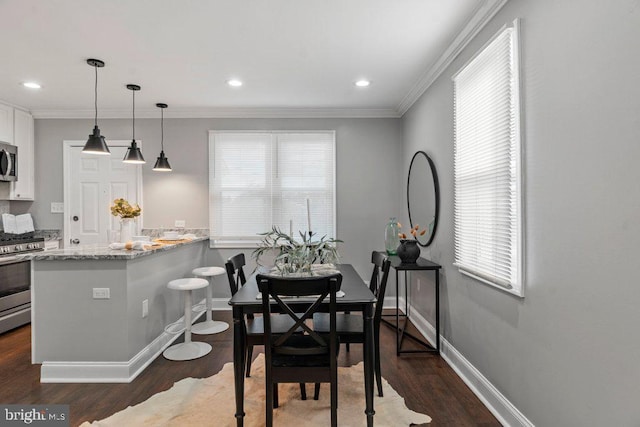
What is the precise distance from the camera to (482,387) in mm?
2443

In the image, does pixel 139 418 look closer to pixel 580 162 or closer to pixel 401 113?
pixel 580 162

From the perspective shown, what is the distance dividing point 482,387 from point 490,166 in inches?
59.1

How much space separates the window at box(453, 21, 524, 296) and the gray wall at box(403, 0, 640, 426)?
0.31ft

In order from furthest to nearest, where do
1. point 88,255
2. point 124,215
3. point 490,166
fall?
1. point 124,215
2. point 88,255
3. point 490,166

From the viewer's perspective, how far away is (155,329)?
3.27 metres

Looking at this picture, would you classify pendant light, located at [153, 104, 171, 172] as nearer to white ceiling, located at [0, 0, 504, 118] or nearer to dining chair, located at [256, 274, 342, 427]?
white ceiling, located at [0, 0, 504, 118]

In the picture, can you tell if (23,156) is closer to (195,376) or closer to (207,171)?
(207,171)

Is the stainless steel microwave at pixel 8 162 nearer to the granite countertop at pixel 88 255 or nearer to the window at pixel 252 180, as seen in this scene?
the granite countertop at pixel 88 255

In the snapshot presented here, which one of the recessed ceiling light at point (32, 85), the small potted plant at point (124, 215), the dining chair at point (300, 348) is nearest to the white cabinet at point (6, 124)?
the recessed ceiling light at point (32, 85)

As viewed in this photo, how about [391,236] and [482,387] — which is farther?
[391,236]

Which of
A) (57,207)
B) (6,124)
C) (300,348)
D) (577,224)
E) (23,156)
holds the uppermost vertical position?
(6,124)

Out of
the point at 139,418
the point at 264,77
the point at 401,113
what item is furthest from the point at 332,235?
the point at 139,418

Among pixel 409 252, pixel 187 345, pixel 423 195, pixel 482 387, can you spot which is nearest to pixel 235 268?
pixel 187 345

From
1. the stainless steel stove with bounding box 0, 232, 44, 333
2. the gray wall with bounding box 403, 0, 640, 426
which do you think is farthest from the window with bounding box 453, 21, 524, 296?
the stainless steel stove with bounding box 0, 232, 44, 333
